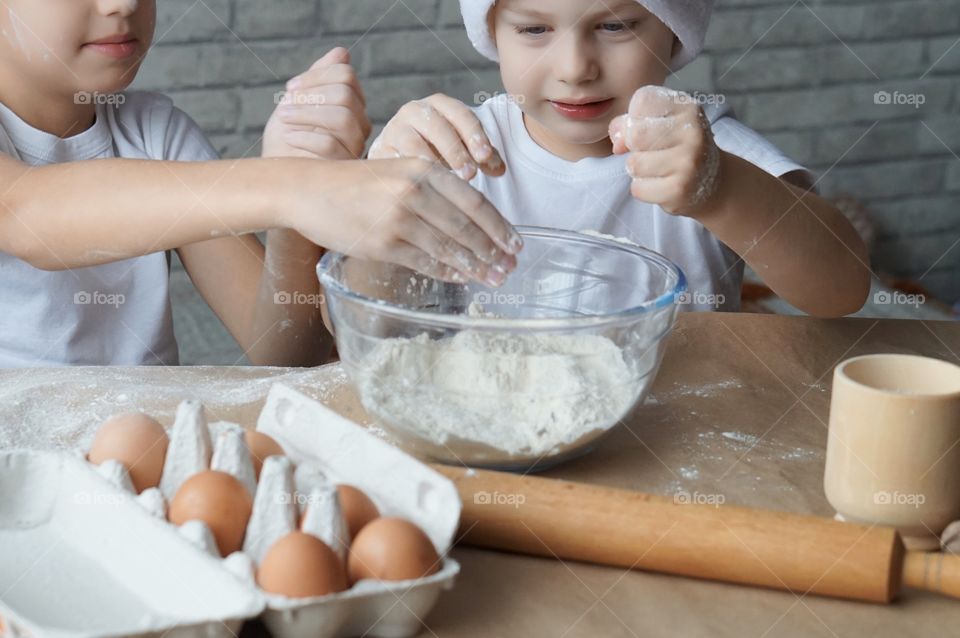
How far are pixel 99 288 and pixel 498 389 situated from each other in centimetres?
74

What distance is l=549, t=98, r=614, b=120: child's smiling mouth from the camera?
1308 mm

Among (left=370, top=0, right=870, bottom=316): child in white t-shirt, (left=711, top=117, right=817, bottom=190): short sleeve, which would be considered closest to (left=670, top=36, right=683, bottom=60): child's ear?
(left=370, top=0, right=870, bottom=316): child in white t-shirt

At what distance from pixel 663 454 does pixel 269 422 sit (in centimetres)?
32

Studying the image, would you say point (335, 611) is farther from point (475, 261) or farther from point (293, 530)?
point (475, 261)

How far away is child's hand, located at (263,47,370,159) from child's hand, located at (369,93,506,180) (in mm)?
42

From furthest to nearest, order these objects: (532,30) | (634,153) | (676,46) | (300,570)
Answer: (676,46)
(532,30)
(634,153)
(300,570)

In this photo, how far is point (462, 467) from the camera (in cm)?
87
